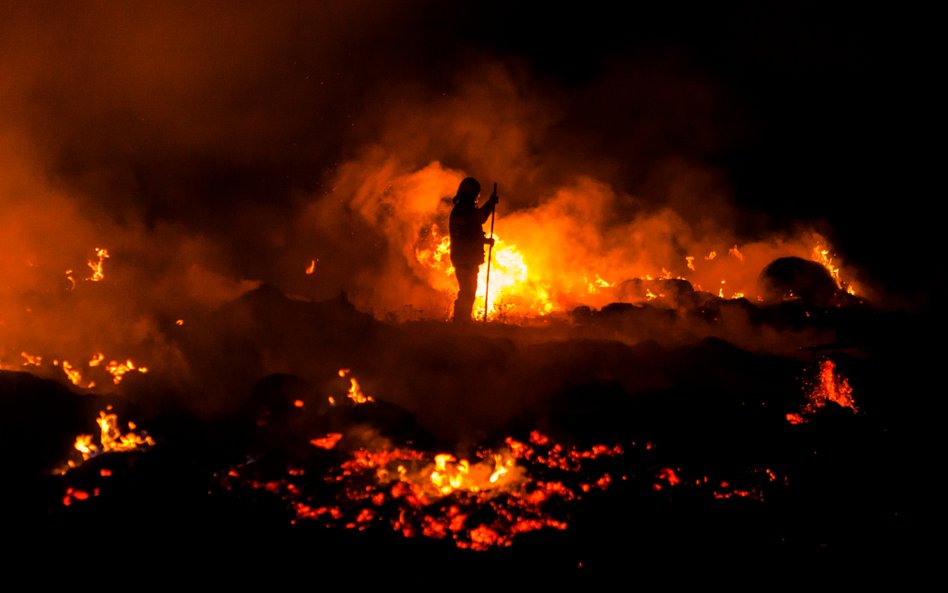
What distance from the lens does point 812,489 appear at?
5883 mm

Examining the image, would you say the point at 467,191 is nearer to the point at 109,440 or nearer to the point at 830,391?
the point at 830,391

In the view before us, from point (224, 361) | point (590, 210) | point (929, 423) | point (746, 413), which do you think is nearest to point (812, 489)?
point (746, 413)

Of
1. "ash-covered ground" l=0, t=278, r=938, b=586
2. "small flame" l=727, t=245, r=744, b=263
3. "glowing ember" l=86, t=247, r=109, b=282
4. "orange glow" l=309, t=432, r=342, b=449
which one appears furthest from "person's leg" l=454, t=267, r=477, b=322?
"small flame" l=727, t=245, r=744, b=263

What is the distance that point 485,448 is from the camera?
630cm

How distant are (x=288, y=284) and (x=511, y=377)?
717cm

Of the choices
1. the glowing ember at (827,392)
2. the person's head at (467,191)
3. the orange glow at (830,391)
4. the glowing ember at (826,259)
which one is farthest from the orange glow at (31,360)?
the glowing ember at (826,259)

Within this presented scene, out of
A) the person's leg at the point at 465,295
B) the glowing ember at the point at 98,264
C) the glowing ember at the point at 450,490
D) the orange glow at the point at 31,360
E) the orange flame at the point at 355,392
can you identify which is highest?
the glowing ember at the point at 98,264

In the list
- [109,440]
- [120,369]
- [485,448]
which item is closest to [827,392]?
[485,448]

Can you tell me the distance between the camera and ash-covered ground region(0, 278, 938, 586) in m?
5.08

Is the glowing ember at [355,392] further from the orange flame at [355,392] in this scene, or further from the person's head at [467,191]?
the person's head at [467,191]

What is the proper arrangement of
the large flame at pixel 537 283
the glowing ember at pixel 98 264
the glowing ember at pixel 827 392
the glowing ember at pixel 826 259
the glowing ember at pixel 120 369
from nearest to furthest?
the glowing ember at pixel 827 392, the glowing ember at pixel 120 369, the glowing ember at pixel 98 264, the large flame at pixel 537 283, the glowing ember at pixel 826 259

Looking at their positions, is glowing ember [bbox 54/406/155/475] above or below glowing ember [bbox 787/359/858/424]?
below

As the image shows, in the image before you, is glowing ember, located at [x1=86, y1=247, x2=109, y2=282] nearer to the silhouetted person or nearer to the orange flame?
the orange flame

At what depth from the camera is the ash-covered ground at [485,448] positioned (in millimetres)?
5078
